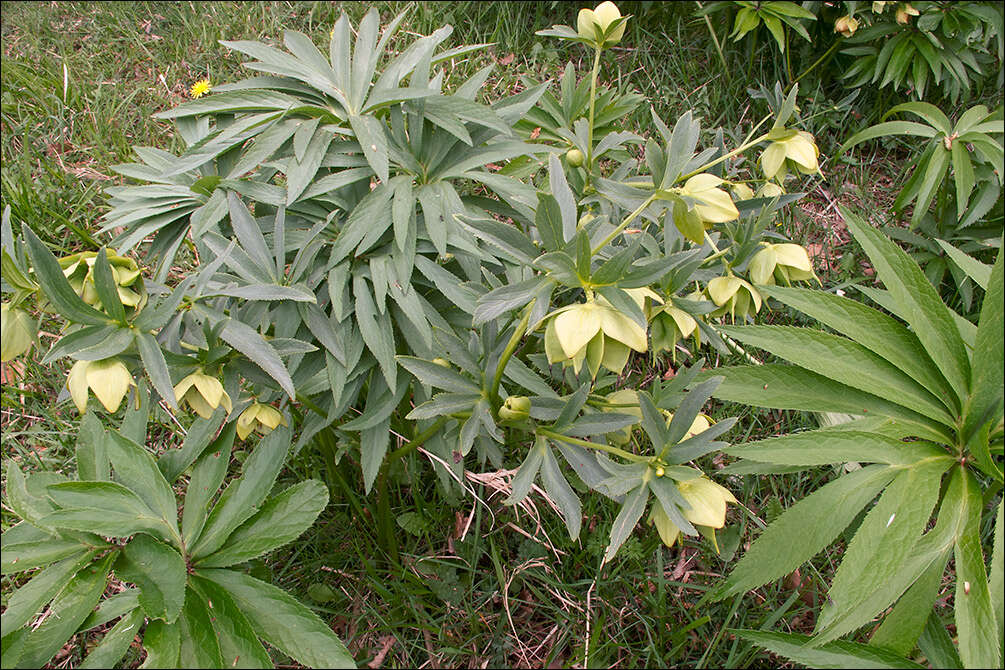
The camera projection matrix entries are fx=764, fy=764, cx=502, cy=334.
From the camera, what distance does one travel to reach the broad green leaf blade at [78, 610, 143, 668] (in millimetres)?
1121

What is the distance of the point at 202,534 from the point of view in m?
1.28

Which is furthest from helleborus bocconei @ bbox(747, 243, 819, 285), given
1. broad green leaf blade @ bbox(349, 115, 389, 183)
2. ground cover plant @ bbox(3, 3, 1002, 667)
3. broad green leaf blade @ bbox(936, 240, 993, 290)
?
broad green leaf blade @ bbox(349, 115, 389, 183)

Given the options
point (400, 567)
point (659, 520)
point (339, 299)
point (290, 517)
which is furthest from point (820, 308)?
point (400, 567)

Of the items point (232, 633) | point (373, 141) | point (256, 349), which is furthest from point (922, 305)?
point (232, 633)

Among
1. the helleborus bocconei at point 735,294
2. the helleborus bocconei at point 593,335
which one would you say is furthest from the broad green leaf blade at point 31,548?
the helleborus bocconei at point 735,294

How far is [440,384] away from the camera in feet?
4.28

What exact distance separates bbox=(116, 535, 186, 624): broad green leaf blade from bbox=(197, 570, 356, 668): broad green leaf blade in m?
0.09

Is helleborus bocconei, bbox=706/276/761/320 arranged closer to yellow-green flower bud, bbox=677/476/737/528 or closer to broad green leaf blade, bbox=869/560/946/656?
yellow-green flower bud, bbox=677/476/737/528

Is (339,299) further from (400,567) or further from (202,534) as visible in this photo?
(400,567)

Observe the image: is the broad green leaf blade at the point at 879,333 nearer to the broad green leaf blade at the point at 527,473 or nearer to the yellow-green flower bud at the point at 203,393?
Answer: the broad green leaf blade at the point at 527,473

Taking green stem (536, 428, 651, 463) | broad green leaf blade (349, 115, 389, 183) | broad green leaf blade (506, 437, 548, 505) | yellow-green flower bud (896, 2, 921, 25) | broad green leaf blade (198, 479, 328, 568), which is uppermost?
broad green leaf blade (349, 115, 389, 183)

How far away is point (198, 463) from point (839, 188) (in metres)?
2.37

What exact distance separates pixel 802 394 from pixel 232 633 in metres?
1.00

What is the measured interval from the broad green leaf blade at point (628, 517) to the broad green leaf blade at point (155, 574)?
2.11 feet
